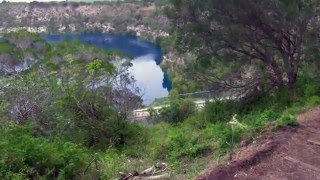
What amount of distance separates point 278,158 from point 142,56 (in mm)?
52678

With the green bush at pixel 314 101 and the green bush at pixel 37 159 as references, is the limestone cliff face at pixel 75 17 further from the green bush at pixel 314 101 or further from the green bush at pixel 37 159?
the green bush at pixel 37 159

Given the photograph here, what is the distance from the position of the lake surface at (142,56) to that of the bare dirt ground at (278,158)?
26978 mm

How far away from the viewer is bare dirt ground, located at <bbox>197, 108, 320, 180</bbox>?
21.1 ft

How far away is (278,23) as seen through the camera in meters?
13.7

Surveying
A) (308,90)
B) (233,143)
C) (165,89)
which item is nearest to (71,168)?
(233,143)

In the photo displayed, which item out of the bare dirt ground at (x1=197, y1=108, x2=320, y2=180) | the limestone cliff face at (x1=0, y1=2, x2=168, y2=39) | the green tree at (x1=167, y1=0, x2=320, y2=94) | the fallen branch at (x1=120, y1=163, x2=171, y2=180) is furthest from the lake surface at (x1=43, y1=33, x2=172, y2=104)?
the fallen branch at (x1=120, y1=163, x2=171, y2=180)

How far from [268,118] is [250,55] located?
5.38 meters

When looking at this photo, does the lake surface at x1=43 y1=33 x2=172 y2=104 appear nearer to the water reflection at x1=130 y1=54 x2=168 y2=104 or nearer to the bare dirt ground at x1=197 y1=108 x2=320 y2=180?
the water reflection at x1=130 y1=54 x2=168 y2=104

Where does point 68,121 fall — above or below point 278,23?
Result: below

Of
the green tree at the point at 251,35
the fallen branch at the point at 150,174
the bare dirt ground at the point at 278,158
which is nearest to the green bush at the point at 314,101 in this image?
the bare dirt ground at the point at 278,158

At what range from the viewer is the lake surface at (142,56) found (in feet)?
136

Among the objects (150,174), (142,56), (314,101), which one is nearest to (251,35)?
(314,101)

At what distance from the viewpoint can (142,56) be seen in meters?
59.2

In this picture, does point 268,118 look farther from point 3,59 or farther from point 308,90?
point 3,59
